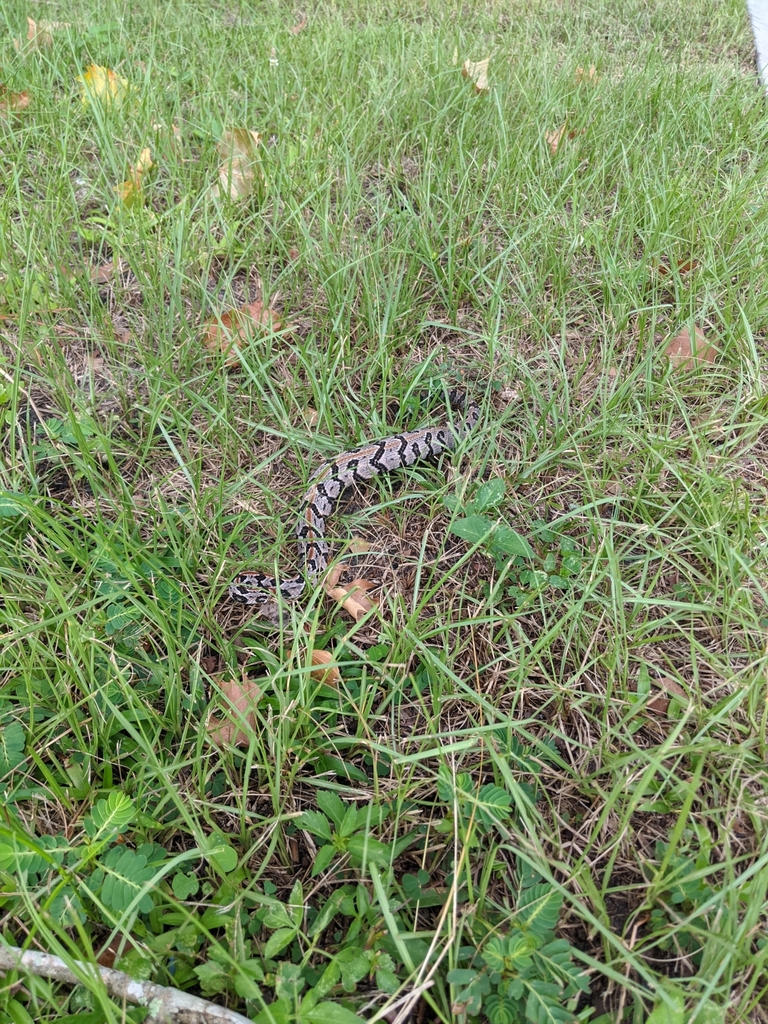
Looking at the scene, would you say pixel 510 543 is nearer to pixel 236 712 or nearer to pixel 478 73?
pixel 236 712

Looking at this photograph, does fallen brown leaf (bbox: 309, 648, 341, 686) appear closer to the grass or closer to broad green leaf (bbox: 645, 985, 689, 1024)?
the grass

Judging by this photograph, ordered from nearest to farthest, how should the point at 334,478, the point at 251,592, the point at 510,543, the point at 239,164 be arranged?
the point at 510,543
the point at 251,592
the point at 334,478
the point at 239,164

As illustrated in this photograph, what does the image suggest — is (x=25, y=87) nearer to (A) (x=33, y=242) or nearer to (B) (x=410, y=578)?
(A) (x=33, y=242)

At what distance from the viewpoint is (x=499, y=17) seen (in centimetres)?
580

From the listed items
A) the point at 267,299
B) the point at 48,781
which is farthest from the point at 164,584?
the point at 267,299

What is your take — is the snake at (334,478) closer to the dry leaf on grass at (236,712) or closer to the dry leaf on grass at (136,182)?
the dry leaf on grass at (236,712)

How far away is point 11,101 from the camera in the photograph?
3.94 metres

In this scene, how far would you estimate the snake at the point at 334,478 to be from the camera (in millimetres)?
2445

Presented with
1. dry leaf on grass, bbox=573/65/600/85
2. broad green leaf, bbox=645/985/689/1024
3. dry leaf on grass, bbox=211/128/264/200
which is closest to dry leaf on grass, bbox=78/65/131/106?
dry leaf on grass, bbox=211/128/264/200

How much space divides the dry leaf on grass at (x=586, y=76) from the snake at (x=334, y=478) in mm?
3176

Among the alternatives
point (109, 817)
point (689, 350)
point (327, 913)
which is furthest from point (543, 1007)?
point (689, 350)

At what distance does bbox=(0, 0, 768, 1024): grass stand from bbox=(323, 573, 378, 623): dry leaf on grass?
3.0 inches

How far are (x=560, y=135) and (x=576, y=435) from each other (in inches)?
100

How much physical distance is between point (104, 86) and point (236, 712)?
14.0 feet
